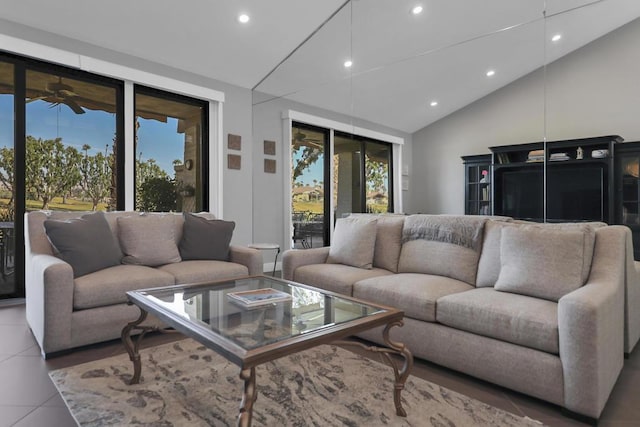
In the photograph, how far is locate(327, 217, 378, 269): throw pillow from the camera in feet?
10.1

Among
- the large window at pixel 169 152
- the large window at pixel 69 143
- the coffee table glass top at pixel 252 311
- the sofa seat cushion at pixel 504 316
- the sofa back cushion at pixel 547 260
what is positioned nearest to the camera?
the coffee table glass top at pixel 252 311

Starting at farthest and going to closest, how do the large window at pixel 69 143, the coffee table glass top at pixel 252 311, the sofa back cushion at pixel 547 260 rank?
the large window at pixel 69 143, the sofa back cushion at pixel 547 260, the coffee table glass top at pixel 252 311

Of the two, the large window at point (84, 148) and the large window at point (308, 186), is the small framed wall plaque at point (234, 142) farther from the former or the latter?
the large window at point (308, 186)

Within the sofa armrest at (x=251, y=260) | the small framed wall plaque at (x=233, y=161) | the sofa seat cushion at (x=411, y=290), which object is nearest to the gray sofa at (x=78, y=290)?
the sofa armrest at (x=251, y=260)

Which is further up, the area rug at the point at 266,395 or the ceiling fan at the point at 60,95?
the ceiling fan at the point at 60,95

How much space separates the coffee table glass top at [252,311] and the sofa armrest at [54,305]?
A: 0.63 metres

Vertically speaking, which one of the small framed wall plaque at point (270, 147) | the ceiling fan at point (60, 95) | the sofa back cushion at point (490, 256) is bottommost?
Result: the sofa back cushion at point (490, 256)

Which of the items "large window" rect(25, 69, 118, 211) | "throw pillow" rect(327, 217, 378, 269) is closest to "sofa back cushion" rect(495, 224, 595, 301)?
"throw pillow" rect(327, 217, 378, 269)

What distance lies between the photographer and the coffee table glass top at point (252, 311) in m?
1.41

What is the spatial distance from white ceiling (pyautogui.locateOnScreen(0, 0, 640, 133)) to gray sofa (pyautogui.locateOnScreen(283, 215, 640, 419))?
52.3 inches

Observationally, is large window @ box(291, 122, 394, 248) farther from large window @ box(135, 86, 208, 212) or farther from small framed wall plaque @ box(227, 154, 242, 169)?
large window @ box(135, 86, 208, 212)

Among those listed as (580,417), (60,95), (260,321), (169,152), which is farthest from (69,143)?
(580,417)

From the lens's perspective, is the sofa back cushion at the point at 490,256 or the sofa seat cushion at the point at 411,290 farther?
the sofa back cushion at the point at 490,256

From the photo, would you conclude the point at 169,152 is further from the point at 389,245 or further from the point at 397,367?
the point at 397,367
